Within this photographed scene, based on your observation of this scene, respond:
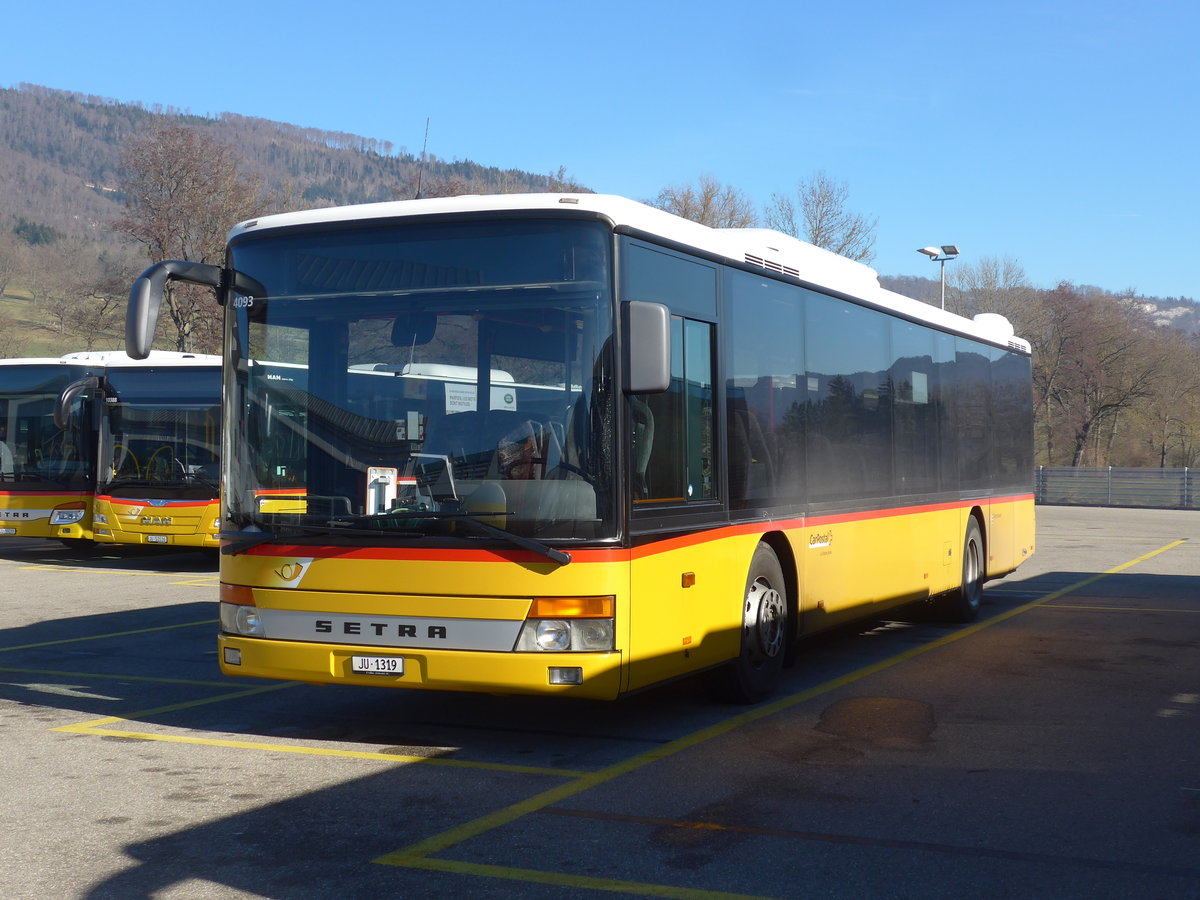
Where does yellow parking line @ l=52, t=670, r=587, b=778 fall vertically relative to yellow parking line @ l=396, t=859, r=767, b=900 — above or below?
below

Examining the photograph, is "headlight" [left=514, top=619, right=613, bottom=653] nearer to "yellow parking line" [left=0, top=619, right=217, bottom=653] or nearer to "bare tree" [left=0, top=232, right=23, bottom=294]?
"yellow parking line" [left=0, top=619, right=217, bottom=653]

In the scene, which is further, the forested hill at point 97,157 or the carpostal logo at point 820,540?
the forested hill at point 97,157

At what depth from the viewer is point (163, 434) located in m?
20.2

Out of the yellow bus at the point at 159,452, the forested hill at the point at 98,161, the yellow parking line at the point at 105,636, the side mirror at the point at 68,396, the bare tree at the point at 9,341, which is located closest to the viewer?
the yellow parking line at the point at 105,636

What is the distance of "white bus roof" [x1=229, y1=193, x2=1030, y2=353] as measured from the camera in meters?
7.14

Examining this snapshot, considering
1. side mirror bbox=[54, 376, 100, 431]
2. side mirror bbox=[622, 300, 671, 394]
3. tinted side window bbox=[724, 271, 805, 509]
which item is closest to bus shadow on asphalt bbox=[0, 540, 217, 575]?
side mirror bbox=[54, 376, 100, 431]

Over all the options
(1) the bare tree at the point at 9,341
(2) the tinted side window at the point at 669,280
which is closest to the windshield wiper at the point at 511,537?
(2) the tinted side window at the point at 669,280

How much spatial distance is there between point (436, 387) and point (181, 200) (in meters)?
43.1

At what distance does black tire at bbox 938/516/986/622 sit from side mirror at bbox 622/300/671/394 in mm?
7528

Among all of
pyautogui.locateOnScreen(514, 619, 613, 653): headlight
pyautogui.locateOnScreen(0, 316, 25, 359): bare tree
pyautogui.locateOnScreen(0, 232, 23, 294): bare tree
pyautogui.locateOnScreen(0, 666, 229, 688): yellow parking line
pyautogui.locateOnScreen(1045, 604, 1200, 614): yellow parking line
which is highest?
pyautogui.locateOnScreen(0, 232, 23, 294): bare tree

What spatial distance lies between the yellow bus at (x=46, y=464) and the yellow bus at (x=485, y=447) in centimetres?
1468

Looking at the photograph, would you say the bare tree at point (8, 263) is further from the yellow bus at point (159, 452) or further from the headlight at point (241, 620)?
the headlight at point (241, 620)

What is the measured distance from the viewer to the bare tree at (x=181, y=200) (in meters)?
47.1

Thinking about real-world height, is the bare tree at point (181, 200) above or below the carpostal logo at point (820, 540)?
above
